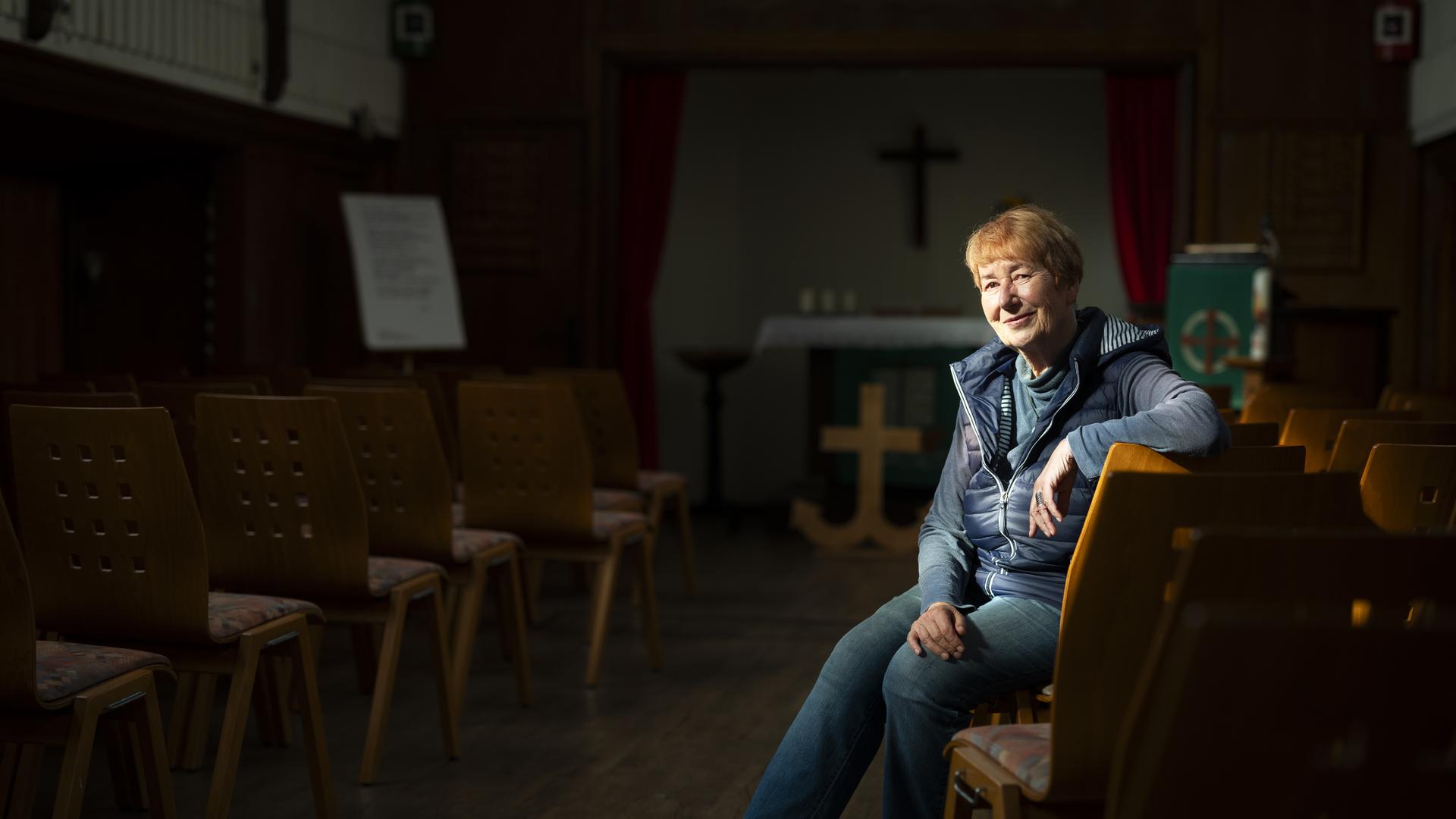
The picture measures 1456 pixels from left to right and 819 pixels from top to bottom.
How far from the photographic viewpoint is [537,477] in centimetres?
393

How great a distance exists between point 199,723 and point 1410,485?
2550 millimetres

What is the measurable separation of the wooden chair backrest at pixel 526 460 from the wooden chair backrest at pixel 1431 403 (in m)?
2.12

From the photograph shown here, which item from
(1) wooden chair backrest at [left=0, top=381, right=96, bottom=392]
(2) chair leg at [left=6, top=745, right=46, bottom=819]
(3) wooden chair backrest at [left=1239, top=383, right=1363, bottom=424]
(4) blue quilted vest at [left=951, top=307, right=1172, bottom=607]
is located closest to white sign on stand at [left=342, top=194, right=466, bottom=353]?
(1) wooden chair backrest at [left=0, top=381, right=96, bottom=392]

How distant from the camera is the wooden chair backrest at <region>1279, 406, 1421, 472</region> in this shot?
2.81 metres

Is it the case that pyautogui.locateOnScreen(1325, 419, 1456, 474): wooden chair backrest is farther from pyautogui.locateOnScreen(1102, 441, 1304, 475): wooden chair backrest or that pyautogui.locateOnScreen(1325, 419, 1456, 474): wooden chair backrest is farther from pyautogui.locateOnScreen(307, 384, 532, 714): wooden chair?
pyautogui.locateOnScreen(307, 384, 532, 714): wooden chair

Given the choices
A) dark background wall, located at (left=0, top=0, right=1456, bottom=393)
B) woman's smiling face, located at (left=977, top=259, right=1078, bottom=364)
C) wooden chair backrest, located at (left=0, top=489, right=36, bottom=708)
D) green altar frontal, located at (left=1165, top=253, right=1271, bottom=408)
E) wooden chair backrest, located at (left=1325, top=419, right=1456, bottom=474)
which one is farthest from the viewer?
dark background wall, located at (left=0, top=0, right=1456, bottom=393)

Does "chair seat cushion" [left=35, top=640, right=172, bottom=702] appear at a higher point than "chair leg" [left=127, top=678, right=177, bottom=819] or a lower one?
higher

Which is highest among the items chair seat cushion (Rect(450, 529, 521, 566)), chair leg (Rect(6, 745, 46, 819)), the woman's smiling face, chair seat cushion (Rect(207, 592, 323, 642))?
the woman's smiling face

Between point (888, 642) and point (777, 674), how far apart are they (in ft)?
6.96

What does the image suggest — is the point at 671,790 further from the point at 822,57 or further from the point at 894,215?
the point at 894,215

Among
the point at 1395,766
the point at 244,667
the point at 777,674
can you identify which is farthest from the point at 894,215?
the point at 1395,766

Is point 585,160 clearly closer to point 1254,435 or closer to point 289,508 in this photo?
point 289,508

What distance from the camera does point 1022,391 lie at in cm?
233

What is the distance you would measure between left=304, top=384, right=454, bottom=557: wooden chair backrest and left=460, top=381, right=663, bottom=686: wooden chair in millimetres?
497
